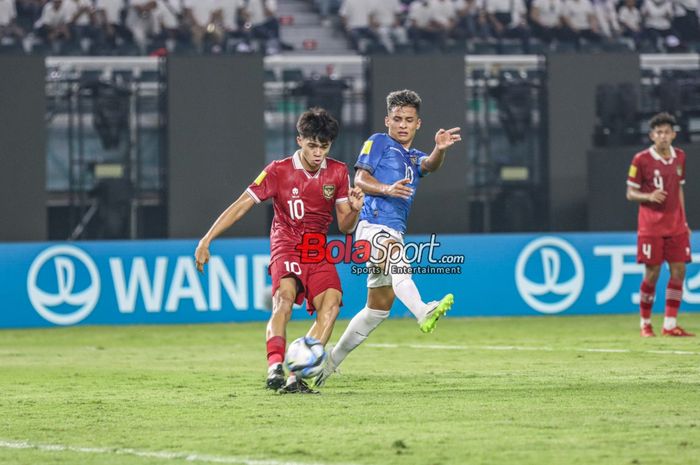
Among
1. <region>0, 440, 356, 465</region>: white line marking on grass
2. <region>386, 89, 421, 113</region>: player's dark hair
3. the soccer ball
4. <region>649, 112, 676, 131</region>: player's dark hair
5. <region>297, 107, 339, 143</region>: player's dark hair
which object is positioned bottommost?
<region>0, 440, 356, 465</region>: white line marking on grass

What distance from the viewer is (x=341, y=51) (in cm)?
2628

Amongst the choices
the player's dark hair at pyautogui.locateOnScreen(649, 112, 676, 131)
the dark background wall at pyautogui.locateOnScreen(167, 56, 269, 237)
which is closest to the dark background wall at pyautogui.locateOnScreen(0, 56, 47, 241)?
the dark background wall at pyautogui.locateOnScreen(167, 56, 269, 237)

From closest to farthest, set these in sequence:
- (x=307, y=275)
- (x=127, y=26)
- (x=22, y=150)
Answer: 1. (x=307, y=275)
2. (x=22, y=150)
3. (x=127, y=26)

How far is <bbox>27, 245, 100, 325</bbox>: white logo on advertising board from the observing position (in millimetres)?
19219

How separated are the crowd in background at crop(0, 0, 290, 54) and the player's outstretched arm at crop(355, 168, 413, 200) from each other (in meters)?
12.7

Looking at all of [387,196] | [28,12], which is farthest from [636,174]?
[28,12]

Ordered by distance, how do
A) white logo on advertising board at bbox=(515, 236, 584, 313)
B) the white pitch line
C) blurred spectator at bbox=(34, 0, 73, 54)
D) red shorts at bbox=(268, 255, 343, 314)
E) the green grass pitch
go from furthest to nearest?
blurred spectator at bbox=(34, 0, 73, 54), white logo on advertising board at bbox=(515, 236, 584, 313), the white pitch line, red shorts at bbox=(268, 255, 343, 314), the green grass pitch

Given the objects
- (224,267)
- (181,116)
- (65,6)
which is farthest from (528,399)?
(65,6)

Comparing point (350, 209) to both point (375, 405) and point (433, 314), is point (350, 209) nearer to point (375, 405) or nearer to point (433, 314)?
point (433, 314)

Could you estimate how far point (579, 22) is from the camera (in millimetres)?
26359

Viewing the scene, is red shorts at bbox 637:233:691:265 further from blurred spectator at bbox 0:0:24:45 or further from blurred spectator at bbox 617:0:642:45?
blurred spectator at bbox 0:0:24:45

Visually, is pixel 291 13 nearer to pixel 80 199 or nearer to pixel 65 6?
pixel 65 6

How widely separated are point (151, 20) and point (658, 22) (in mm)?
9755

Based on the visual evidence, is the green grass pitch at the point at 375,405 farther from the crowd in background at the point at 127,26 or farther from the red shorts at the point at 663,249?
the crowd in background at the point at 127,26
